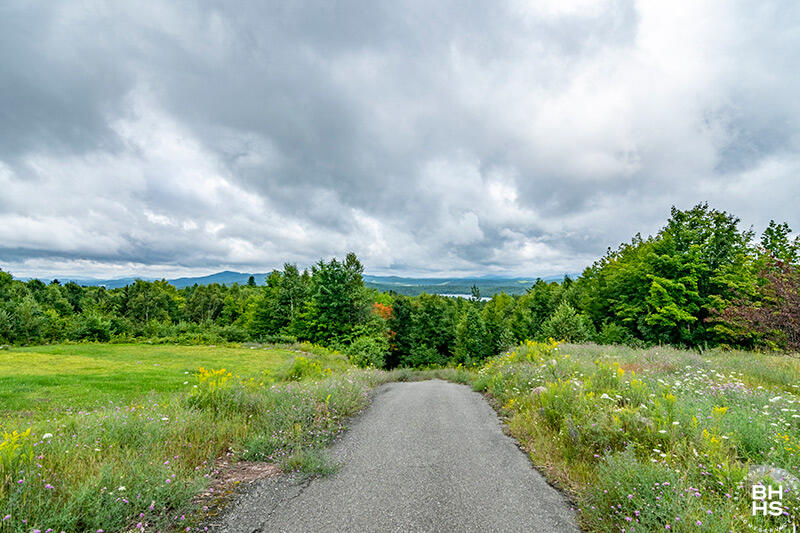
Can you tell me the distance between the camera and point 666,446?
4066mm

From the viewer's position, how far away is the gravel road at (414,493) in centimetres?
334

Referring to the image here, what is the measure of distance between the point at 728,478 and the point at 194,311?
273ft

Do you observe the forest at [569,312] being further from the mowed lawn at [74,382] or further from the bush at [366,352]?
the mowed lawn at [74,382]

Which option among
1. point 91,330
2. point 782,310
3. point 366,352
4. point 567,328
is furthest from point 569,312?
point 91,330

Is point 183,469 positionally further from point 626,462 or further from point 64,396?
point 64,396

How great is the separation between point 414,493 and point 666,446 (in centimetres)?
337

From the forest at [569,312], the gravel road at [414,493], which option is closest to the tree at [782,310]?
the forest at [569,312]

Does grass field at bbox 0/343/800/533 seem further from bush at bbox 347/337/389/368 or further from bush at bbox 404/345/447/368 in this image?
bush at bbox 404/345/447/368

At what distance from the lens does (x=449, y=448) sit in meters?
5.45

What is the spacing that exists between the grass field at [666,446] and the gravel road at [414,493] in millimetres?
525

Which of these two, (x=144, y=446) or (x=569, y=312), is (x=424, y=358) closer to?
(x=569, y=312)

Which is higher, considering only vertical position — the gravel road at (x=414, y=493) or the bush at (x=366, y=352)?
the gravel road at (x=414, y=493)

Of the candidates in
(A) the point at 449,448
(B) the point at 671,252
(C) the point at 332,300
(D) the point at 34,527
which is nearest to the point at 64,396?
(D) the point at 34,527

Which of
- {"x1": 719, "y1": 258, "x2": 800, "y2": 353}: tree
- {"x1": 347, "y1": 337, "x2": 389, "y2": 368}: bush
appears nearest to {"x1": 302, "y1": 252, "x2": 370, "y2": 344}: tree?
{"x1": 347, "y1": 337, "x2": 389, "y2": 368}: bush
